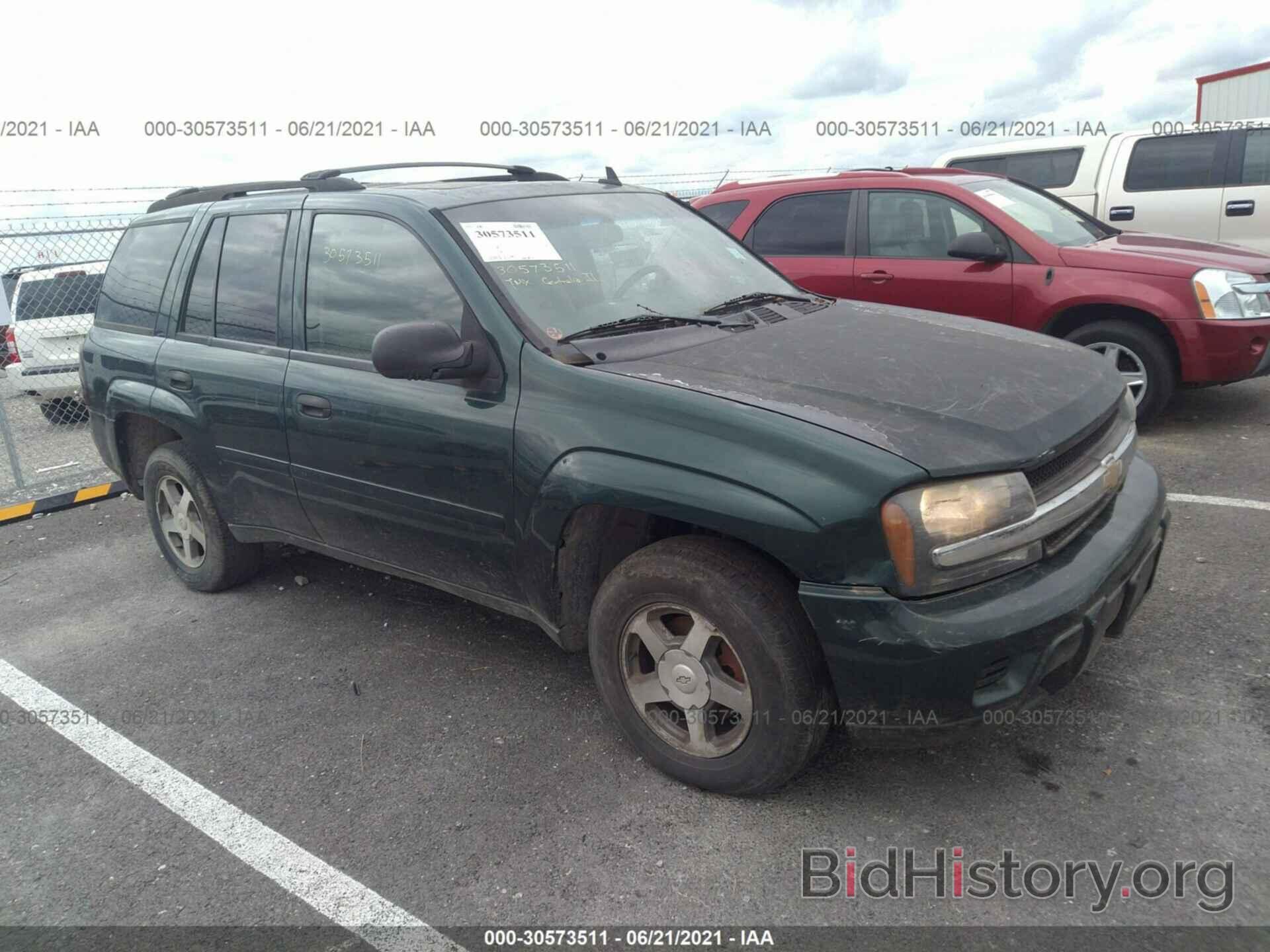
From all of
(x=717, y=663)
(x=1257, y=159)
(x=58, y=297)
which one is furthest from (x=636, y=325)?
(x=58, y=297)

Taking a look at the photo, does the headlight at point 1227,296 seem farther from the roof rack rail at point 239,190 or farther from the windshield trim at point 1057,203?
the roof rack rail at point 239,190

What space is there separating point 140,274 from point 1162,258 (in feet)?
19.2

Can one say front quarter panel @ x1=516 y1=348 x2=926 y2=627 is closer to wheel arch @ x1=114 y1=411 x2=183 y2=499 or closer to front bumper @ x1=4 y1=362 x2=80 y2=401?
wheel arch @ x1=114 y1=411 x2=183 y2=499

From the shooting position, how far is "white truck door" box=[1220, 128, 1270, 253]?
8.83 meters

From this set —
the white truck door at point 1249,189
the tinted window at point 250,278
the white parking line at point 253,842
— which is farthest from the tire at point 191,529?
the white truck door at point 1249,189

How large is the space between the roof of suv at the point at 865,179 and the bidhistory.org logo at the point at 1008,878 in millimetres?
5238

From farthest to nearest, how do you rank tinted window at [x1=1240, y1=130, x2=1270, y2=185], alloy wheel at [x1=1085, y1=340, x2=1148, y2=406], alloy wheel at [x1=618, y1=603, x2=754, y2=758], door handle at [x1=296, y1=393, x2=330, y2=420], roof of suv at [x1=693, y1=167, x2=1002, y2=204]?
tinted window at [x1=1240, y1=130, x2=1270, y2=185] < roof of suv at [x1=693, y1=167, x2=1002, y2=204] < alloy wheel at [x1=1085, y1=340, x2=1148, y2=406] < door handle at [x1=296, y1=393, x2=330, y2=420] < alloy wheel at [x1=618, y1=603, x2=754, y2=758]

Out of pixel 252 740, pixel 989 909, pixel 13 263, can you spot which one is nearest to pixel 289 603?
pixel 252 740

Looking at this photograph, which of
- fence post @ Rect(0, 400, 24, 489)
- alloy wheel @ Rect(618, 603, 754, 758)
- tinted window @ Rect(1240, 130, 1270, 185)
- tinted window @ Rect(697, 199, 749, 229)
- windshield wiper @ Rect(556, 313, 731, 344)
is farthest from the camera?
tinted window @ Rect(1240, 130, 1270, 185)

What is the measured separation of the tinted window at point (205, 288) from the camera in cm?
416

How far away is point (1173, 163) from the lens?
9.16m

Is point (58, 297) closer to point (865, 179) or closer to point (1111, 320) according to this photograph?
point (865, 179)

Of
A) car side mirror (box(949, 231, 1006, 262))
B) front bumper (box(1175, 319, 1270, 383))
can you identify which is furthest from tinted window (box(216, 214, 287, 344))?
front bumper (box(1175, 319, 1270, 383))

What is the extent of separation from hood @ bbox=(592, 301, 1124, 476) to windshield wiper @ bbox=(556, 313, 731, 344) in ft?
0.51
